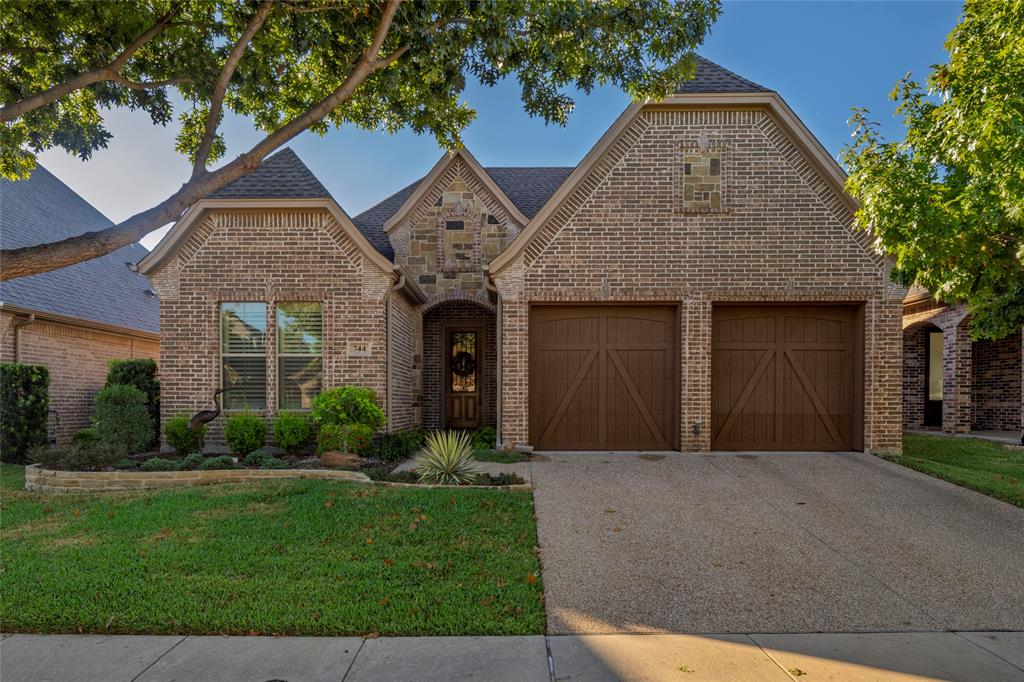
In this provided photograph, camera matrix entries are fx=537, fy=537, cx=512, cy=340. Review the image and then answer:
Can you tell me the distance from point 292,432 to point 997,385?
Result: 60.7 feet

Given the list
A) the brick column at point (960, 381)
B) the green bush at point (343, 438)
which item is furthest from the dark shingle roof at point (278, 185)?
the brick column at point (960, 381)

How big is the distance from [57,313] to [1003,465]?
766 inches

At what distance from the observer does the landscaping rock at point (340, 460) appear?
8719 millimetres

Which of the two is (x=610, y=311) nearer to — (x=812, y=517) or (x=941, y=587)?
(x=812, y=517)

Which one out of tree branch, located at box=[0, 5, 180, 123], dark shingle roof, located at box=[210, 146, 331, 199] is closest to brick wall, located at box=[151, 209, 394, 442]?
dark shingle roof, located at box=[210, 146, 331, 199]

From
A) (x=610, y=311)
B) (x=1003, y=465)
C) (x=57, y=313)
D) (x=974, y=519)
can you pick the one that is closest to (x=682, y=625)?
(x=974, y=519)

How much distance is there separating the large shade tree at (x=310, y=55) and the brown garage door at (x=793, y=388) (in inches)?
206

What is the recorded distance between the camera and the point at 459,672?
3346 millimetres

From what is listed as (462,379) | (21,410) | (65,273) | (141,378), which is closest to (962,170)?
(462,379)

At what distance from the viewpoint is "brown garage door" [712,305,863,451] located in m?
10.3

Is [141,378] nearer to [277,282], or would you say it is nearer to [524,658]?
[277,282]

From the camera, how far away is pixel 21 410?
408 inches

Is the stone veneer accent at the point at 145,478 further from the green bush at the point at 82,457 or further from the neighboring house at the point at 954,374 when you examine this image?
the neighboring house at the point at 954,374

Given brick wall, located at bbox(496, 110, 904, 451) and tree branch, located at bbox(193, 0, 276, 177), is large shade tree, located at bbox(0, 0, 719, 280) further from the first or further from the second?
brick wall, located at bbox(496, 110, 904, 451)
